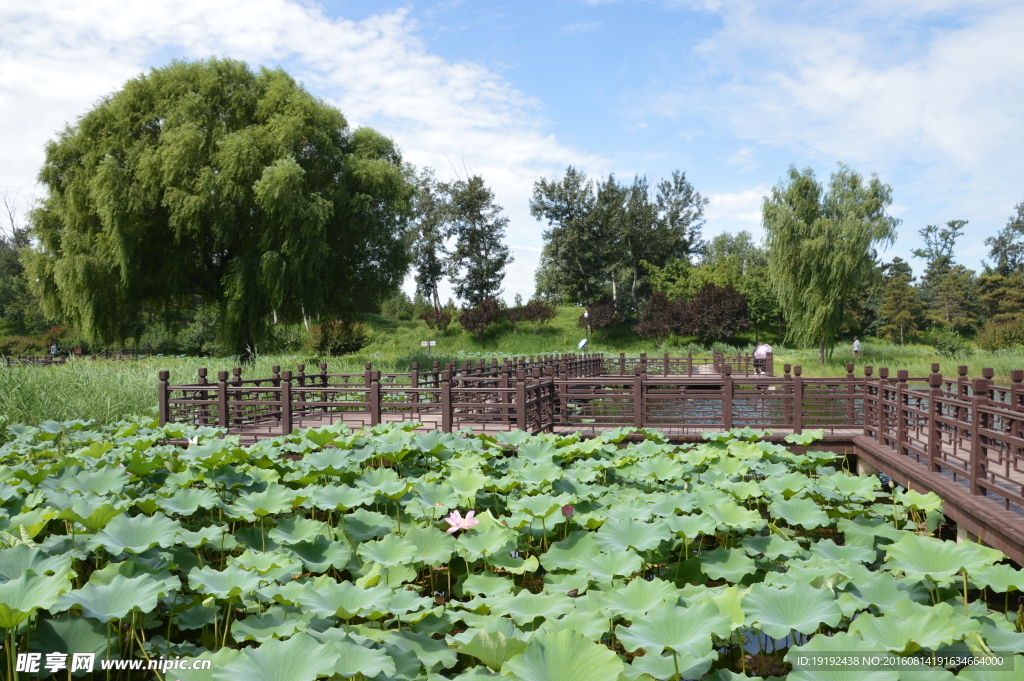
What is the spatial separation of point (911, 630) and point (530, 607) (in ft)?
4.48

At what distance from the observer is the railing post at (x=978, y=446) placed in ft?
17.6

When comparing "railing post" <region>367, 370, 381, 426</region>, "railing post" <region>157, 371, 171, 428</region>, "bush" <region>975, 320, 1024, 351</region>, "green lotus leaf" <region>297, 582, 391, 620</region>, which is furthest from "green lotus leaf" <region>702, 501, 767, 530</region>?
"bush" <region>975, 320, 1024, 351</region>

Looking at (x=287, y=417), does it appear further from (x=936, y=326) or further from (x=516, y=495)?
(x=936, y=326)

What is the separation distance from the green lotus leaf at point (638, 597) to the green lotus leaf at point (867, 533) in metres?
1.66

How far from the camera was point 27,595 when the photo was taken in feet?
7.48

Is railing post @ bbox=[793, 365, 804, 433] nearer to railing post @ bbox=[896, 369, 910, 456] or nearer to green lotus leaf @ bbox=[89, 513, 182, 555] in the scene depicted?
railing post @ bbox=[896, 369, 910, 456]

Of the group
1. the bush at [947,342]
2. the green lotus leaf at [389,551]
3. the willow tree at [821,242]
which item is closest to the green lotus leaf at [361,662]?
the green lotus leaf at [389,551]

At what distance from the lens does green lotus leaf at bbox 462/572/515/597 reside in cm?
296

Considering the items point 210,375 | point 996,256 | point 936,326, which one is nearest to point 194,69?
point 210,375

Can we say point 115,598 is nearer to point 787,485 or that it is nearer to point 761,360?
point 787,485

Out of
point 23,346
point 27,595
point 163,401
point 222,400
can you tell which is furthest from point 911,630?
point 23,346

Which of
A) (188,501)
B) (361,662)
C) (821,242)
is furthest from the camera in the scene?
(821,242)

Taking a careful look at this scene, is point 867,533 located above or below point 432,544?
below

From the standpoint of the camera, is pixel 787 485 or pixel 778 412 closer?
pixel 787 485
